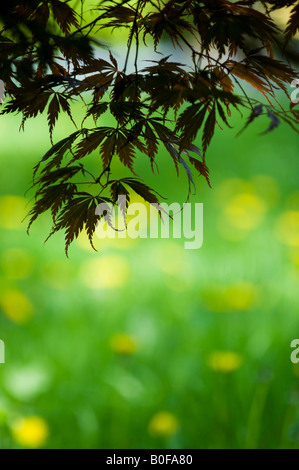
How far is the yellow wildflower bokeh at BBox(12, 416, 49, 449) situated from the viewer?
1.13 metres

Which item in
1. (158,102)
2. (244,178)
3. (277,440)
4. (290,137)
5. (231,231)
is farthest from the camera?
(290,137)

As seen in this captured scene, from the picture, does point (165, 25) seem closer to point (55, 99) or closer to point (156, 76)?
point (156, 76)

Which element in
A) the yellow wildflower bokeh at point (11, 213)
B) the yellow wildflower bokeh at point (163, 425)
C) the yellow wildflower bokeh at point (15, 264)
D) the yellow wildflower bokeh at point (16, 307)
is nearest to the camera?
the yellow wildflower bokeh at point (163, 425)

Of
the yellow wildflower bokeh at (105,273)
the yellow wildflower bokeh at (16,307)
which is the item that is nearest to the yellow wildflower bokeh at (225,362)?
the yellow wildflower bokeh at (105,273)

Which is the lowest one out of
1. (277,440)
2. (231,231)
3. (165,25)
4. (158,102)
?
(277,440)

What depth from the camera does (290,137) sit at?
2.52 meters

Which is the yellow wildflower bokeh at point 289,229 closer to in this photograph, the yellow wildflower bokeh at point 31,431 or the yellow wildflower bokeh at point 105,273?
the yellow wildflower bokeh at point 105,273

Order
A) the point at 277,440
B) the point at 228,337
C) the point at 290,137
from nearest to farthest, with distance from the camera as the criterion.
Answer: the point at 277,440 < the point at 228,337 < the point at 290,137

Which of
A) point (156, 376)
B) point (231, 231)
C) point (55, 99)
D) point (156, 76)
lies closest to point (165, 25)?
point (156, 76)

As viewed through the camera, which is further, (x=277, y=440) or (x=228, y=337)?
(x=228, y=337)

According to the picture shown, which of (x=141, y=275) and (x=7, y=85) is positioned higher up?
(x=7, y=85)

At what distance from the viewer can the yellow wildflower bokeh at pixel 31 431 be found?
1.13 m

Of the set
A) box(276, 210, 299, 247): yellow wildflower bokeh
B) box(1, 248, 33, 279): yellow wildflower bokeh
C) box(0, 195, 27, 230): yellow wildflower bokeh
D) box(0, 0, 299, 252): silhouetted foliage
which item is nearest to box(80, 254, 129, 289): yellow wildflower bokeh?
box(1, 248, 33, 279): yellow wildflower bokeh

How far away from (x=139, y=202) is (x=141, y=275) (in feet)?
0.87
